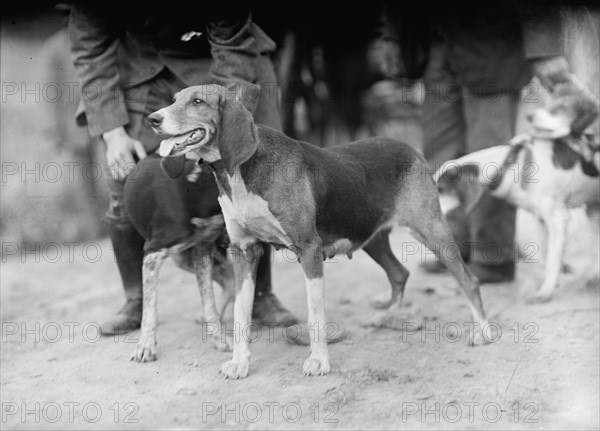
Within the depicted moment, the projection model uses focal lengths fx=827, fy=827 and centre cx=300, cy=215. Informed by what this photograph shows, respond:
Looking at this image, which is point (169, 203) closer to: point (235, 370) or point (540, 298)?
point (235, 370)

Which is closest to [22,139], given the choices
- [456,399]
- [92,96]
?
[92,96]

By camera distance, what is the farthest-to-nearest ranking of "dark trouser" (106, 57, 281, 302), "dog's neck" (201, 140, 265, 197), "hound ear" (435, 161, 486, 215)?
"hound ear" (435, 161, 486, 215) → "dark trouser" (106, 57, 281, 302) → "dog's neck" (201, 140, 265, 197)

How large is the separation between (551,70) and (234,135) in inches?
113

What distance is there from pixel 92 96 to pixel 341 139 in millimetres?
5059

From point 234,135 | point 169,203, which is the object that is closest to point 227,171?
point 234,135

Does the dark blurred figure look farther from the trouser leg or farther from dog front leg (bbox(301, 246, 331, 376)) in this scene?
the trouser leg

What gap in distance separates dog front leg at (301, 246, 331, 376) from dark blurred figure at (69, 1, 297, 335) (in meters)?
0.92

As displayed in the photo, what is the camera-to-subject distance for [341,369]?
4188mm

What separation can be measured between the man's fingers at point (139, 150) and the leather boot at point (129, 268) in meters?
0.43

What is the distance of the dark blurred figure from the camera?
4855mm

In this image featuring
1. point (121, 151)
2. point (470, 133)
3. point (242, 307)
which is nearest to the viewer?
point (242, 307)

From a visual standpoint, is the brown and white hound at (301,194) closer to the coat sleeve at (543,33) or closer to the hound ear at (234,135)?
the hound ear at (234,135)

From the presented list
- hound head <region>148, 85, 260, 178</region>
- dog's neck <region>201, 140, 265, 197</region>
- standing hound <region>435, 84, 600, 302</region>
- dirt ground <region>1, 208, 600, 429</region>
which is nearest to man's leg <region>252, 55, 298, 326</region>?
dirt ground <region>1, 208, 600, 429</region>

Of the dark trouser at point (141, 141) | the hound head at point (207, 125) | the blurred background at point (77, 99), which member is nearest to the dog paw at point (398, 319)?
the dark trouser at point (141, 141)
